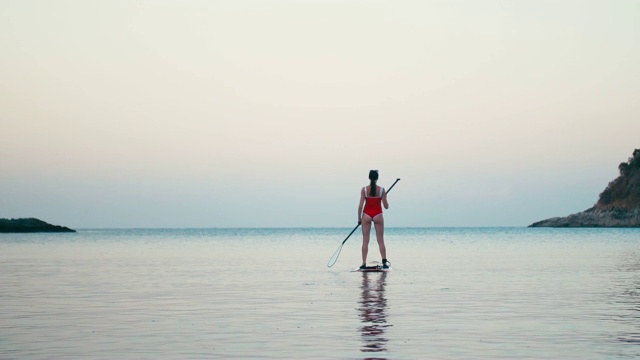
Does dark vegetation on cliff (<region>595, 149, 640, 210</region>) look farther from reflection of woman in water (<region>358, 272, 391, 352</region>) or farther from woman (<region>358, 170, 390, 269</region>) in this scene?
reflection of woman in water (<region>358, 272, 391, 352</region>)

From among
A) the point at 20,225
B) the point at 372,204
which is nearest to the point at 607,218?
the point at 20,225

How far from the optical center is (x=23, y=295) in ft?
59.7

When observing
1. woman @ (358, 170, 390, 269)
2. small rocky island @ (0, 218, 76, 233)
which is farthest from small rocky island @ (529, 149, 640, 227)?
woman @ (358, 170, 390, 269)

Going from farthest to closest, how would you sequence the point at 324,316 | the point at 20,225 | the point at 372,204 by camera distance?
the point at 20,225
the point at 372,204
the point at 324,316

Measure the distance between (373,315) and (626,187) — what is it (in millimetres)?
173861

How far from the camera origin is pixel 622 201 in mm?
177125

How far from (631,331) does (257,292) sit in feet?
28.5

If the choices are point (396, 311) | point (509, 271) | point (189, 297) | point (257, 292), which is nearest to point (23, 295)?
point (189, 297)

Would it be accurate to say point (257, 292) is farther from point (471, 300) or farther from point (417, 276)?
point (417, 276)

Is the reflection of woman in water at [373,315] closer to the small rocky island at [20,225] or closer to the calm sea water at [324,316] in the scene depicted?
the calm sea water at [324,316]

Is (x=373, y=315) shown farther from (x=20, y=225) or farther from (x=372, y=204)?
(x=20, y=225)

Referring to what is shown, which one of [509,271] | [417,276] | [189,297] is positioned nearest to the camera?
[189,297]

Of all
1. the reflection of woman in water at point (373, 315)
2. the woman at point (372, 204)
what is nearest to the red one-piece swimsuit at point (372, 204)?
the woman at point (372, 204)

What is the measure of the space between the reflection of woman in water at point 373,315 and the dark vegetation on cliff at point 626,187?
528ft
